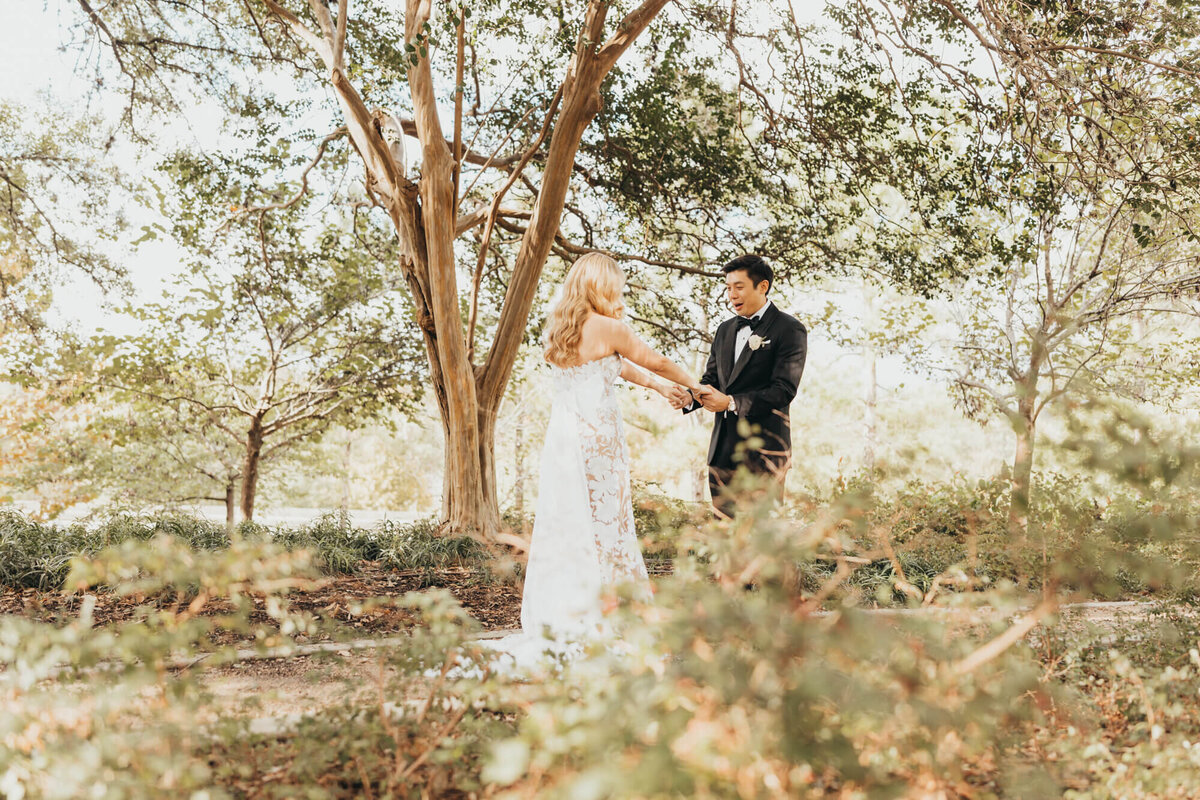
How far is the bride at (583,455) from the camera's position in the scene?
413 cm

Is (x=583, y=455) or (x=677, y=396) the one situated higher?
(x=677, y=396)

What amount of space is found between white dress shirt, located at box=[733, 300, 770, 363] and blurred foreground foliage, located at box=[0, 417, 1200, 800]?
2.59 m

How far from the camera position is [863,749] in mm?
1795

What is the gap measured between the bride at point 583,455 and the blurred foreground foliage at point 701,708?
1.48m

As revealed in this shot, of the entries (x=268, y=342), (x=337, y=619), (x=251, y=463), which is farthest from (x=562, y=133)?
(x=251, y=463)

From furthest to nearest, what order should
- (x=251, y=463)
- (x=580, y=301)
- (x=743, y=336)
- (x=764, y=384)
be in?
(x=251, y=463), (x=743, y=336), (x=764, y=384), (x=580, y=301)

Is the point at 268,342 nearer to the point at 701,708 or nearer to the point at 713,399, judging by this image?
the point at 713,399

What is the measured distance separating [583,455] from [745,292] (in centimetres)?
156

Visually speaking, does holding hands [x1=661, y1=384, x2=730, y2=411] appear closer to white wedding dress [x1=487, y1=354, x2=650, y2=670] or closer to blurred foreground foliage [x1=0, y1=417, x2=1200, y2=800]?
white wedding dress [x1=487, y1=354, x2=650, y2=670]

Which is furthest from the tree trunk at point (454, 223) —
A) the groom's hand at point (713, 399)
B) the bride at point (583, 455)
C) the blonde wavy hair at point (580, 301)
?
the groom's hand at point (713, 399)

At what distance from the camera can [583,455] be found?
13.9 ft

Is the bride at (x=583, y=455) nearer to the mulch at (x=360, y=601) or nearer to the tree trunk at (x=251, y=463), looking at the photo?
the mulch at (x=360, y=601)

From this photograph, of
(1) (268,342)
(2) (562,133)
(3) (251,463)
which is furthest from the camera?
(1) (268,342)

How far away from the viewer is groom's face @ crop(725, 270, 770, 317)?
4.87m
